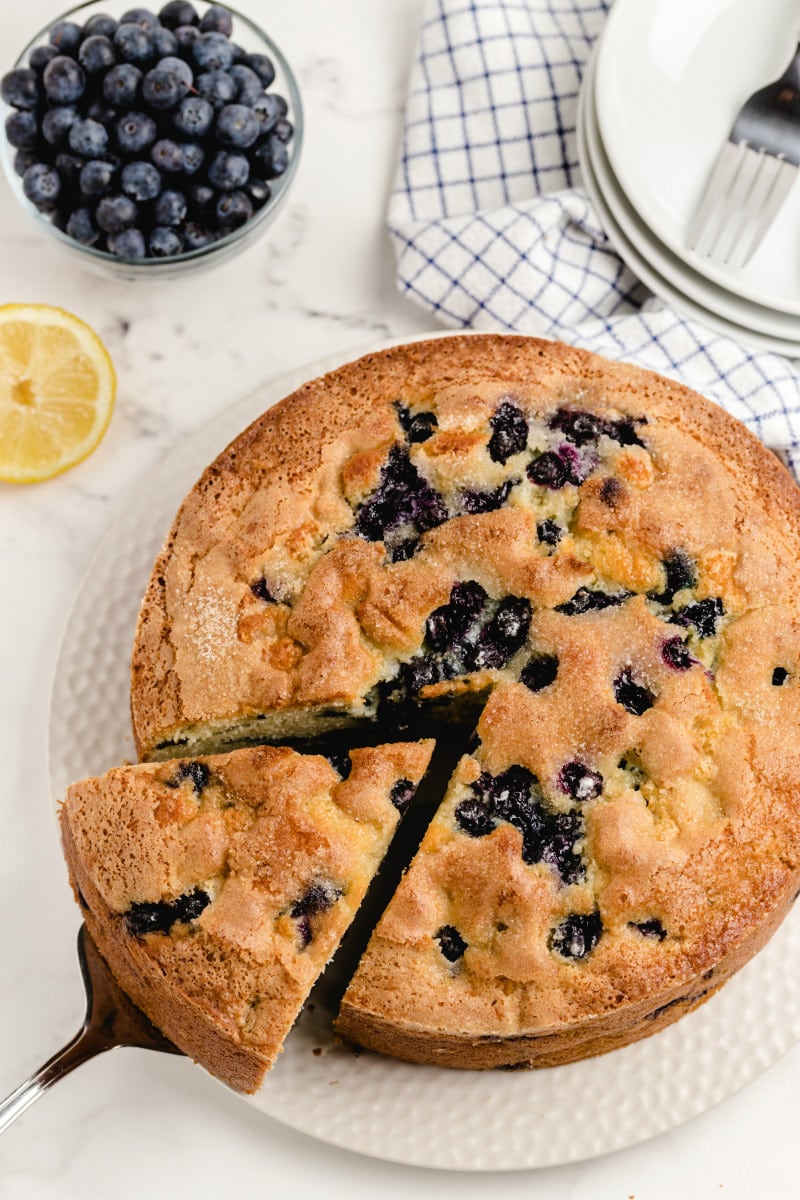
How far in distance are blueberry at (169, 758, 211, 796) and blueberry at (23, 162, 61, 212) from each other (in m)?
1.91

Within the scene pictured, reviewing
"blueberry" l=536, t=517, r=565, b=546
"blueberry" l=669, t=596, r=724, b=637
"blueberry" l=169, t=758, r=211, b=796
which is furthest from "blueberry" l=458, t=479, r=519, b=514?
"blueberry" l=169, t=758, r=211, b=796

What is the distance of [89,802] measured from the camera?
306 cm

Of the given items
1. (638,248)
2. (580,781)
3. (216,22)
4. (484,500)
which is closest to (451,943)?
(580,781)

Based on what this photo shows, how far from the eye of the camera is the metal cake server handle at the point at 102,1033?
331 centimetres

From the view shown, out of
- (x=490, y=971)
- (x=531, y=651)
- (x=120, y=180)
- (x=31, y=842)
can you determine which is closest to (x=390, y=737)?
(x=531, y=651)

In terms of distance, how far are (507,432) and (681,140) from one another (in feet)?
4.68

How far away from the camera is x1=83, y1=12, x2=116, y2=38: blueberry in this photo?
3877 mm

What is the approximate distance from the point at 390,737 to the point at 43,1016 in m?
1.34

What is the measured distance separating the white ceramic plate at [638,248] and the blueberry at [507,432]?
0.99 m

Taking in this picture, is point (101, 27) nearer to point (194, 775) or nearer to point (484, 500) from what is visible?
point (484, 500)

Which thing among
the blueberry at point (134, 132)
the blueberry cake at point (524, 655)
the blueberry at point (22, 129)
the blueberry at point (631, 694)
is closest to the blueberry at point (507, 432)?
the blueberry cake at point (524, 655)

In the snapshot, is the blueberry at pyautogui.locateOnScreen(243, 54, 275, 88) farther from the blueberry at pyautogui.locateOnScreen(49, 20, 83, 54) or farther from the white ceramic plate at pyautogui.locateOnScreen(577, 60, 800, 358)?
the white ceramic plate at pyautogui.locateOnScreen(577, 60, 800, 358)

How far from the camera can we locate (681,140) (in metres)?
4.03

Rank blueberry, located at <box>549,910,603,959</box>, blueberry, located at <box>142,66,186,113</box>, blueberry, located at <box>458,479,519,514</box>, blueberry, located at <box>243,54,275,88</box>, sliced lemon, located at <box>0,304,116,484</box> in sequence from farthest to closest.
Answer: blueberry, located at <box>243,54,275,88</box>
sliced lemon, located at <box>0,304,116,484</box>
blueberry, located at <box>142,66,186,113</box>
blueberry, located at <box>458,479,519,514</box>
blueberry, located at <box>549,910,603,959</box>
